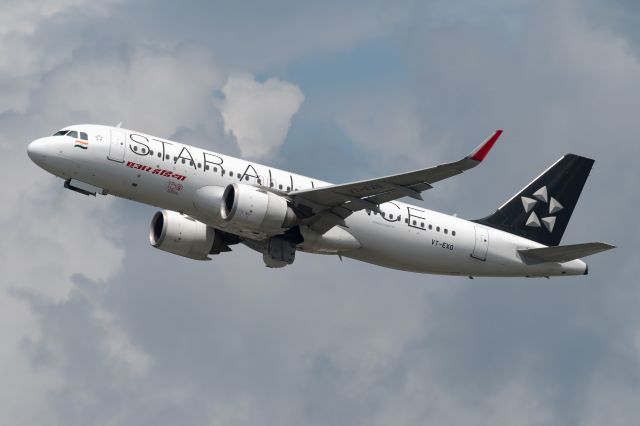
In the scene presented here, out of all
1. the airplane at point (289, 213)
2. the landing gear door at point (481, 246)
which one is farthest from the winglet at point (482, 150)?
the landing gear door at point (481, 246)

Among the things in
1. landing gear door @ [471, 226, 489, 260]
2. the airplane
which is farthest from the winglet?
landing gear door @ [471, 226, 489, 260]

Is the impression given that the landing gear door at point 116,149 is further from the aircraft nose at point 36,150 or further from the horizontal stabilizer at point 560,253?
the horizontal stabilizer at point 560,253

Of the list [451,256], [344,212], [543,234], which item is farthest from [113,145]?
[543,234]

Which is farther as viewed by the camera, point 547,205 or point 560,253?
point 547,205

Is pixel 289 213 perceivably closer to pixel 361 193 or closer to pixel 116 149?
pixel 361 193

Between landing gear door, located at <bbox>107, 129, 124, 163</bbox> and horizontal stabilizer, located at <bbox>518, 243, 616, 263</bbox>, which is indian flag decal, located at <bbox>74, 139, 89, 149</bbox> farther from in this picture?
horizontal stabilizer, located at <bbox>518, 243, 616, 263</bbox>

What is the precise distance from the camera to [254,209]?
61750 millimetres

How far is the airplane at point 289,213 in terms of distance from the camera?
202 feet

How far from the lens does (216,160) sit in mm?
63438

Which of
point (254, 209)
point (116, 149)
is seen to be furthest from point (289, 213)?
point (116, 149)

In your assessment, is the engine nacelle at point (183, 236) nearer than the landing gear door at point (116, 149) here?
No

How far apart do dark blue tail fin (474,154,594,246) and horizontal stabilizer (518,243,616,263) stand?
7.46ft

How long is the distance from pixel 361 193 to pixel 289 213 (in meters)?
3.56

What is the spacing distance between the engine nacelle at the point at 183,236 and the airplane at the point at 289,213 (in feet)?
0.17
